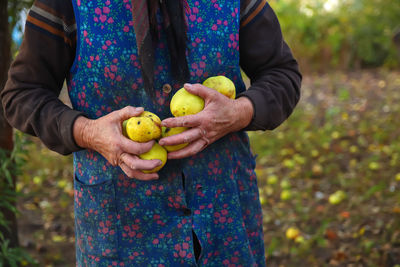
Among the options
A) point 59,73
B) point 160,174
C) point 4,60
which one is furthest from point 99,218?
point 4,60

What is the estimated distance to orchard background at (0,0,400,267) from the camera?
355cm

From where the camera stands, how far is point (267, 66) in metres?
1.72

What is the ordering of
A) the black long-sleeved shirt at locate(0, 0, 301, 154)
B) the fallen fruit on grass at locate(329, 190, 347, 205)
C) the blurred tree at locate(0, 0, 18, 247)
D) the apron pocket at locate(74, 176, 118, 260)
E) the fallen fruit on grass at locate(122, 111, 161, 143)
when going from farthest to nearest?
the fallen fruit on grass at locate(329, 190, 347, 205)
the blurred tree at locate(0, 0, 18, 247)
the apron pocket at locate(74, 176, 118, 260)
the black long-sleeved shirt at locate(0, 0, 301, 154)
the fallen fruit on grass at locate(122, 111, 161, 143)

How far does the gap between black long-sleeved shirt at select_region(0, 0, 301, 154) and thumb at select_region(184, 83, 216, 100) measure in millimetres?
189

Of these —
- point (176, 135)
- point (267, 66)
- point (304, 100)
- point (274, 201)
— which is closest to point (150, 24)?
point (176, 135)

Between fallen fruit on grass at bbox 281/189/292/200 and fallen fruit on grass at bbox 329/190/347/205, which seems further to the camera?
fallen fruit on grass at bbox 281/189/292/200

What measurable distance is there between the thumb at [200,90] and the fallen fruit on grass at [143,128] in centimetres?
14

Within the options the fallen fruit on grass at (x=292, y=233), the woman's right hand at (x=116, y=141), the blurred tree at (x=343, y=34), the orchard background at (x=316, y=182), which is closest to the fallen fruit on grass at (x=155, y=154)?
the woman's right hand at (x=116, y=141)

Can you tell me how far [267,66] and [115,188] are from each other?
0.72 metres

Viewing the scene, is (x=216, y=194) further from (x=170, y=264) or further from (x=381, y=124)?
(x=381, y=124)

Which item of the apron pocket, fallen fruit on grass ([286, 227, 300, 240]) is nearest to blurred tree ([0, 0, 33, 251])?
the apron pocket

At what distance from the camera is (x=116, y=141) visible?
141 centimetres

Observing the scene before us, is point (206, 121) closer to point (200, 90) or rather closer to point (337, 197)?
point (200, 90)

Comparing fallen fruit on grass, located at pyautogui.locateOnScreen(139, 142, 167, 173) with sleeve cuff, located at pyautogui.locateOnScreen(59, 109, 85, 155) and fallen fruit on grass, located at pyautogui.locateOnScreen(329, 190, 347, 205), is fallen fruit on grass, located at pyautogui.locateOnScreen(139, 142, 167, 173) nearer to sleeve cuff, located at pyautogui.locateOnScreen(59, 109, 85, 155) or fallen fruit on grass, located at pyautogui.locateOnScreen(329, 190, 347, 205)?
sleeve cuff, located at pyautogui.locateOnScreen(59, 109, 85, 155)
